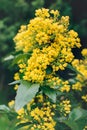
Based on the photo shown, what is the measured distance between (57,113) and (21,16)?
4.59m

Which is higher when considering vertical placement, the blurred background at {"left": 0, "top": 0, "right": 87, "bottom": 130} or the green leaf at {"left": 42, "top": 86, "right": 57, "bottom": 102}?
the blurred background at {"left": 0, "top": 0, "right": 87, "bottom": 130}

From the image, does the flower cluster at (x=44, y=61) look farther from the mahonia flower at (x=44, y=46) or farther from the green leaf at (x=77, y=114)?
the green leaf at (x=77, y=114)

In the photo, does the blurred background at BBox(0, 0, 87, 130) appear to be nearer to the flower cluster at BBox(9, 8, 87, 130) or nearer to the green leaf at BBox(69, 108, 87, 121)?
the green leaf at BBox(69, 108, 87, 121)

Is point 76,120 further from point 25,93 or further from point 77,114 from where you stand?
point 25,93

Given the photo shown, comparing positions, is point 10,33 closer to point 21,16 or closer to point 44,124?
point 21,16

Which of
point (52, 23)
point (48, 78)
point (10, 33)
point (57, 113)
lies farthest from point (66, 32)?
point (10, 33)

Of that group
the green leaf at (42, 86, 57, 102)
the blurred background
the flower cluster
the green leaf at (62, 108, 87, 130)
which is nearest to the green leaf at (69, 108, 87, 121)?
the green leaf at (62, 108, 87, 130)

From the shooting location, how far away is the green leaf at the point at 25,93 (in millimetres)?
2869

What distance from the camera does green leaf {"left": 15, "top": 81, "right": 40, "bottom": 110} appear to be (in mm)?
2869

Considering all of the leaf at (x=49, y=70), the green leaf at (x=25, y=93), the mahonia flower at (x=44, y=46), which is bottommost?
the green leaf at (x=25, y=93)

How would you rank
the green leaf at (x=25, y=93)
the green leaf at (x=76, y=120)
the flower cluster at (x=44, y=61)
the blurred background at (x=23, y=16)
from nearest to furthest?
the green leaf at (x=25, y=93)
the flower cluster at (x=44, y=61)
the green leaf at (x=76, y=120)
the blurred background at (x=23, y=16)

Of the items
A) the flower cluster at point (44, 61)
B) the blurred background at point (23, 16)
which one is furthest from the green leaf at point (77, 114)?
the blurred background at point (23, 16)

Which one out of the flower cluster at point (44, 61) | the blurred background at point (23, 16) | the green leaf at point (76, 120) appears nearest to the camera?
the flower cluster at point (44, 61)

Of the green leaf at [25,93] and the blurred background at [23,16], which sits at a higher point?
the blurred background at [23,16]
